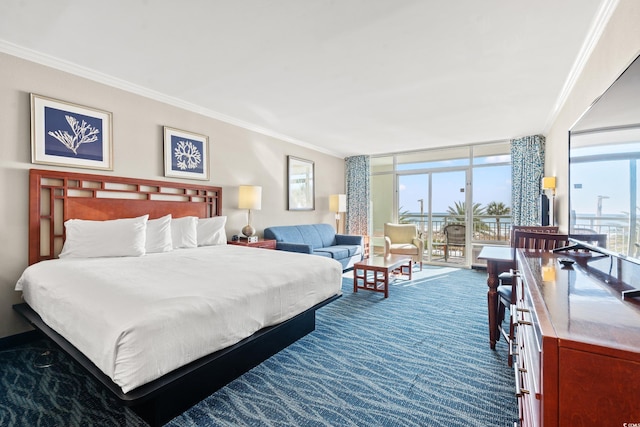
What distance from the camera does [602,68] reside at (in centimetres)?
224

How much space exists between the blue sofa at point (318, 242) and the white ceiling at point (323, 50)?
1963mm

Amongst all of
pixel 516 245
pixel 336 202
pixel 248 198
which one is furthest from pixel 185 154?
pixel 516 245

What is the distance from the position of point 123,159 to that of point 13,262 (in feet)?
4.39

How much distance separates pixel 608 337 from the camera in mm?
670

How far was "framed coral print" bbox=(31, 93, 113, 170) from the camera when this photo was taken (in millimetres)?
2676

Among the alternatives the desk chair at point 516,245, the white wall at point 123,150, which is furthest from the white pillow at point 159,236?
the desk chair at point 516,245

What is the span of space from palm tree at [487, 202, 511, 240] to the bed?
446 centimetres

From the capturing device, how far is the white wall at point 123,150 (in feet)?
8.30

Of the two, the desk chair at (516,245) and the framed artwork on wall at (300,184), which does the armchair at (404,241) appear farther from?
the desk chair at (516,245)

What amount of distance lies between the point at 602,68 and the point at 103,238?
4.41 m

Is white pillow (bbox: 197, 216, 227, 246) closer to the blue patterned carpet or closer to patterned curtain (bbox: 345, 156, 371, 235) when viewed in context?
the blue patterned carpet

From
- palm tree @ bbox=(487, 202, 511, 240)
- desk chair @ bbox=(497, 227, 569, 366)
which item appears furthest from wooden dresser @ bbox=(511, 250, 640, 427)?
palm tree @ bbox=(487, 202, 511, 240)

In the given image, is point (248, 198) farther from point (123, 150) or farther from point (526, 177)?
point (526, 177)

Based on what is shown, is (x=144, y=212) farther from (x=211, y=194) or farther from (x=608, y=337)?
(x=608, y=337)
